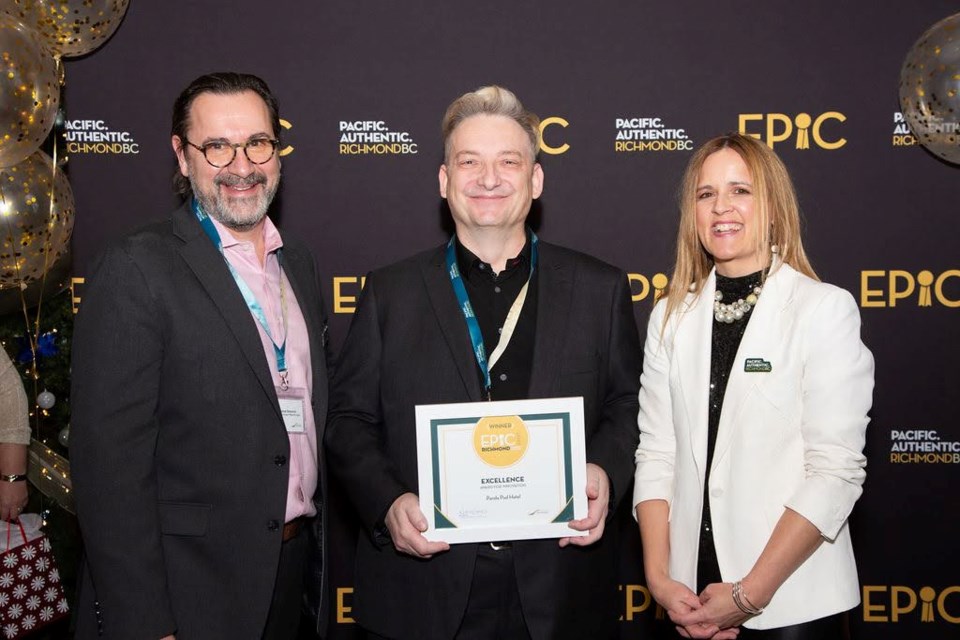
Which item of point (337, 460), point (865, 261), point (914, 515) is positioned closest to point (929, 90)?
point (865, 261)

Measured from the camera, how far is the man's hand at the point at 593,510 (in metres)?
2.45

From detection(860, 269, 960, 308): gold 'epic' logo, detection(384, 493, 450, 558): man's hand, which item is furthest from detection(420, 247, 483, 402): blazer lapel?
detection(860, 269, 960, 308): gold 'epic' logo

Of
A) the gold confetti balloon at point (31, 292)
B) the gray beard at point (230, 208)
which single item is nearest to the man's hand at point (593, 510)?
the gray beard at point (230, 208)

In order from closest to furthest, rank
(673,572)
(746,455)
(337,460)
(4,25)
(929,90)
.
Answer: (746,455) < (673,572) < (337,460) < (4,25) < (929,90)

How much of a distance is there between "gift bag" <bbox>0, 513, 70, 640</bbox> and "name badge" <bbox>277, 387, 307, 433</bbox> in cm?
182

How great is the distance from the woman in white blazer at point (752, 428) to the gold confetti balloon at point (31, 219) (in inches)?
111

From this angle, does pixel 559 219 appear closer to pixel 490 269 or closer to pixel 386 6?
pixel 386 6

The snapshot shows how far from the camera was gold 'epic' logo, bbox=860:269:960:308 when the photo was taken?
432 cm

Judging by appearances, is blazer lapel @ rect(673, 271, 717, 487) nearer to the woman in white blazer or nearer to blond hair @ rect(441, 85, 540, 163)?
the woman in white blazer

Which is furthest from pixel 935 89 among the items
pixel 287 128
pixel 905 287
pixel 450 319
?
pixel 287 128

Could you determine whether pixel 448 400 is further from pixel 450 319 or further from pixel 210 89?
pixel 210 89

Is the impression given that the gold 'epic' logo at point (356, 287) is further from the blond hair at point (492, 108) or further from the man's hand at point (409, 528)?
the man's hand at point (409, 528)

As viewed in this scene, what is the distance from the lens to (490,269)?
2752mm

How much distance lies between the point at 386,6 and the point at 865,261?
278 cm
